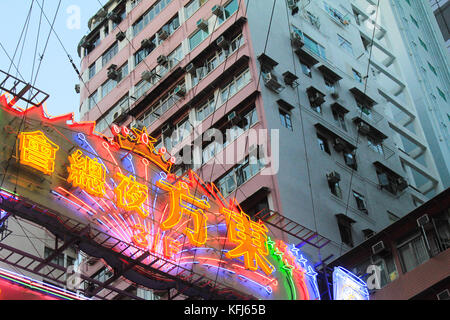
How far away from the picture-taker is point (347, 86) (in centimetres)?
2753

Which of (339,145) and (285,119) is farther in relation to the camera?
(339,145)

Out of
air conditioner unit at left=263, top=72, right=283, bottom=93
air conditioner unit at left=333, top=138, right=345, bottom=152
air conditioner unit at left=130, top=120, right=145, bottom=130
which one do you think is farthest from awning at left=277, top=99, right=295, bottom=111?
air conditioner unit at left=130, top=120, right=145, bottom=130

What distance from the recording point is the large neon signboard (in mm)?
13969

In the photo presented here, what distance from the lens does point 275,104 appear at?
909 inches

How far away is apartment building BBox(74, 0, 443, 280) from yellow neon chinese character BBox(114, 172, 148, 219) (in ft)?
18.2

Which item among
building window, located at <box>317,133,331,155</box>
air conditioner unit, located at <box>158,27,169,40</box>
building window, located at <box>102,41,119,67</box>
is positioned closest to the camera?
building window, located at <box>317,133,331,155</box>

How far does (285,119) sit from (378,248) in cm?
644

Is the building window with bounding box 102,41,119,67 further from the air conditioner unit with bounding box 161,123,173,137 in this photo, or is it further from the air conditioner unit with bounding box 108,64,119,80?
the air conditioner unit with bounding box 161,123,173,137

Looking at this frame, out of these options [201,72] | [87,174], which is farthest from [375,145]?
[87,174]

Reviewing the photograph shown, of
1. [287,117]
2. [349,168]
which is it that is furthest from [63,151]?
[349,168]

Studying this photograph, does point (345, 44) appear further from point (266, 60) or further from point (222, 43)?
point (266, 60)

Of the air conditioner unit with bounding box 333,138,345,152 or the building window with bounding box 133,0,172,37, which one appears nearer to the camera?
the air conditioner unit with bounding box 333,138,345,152
